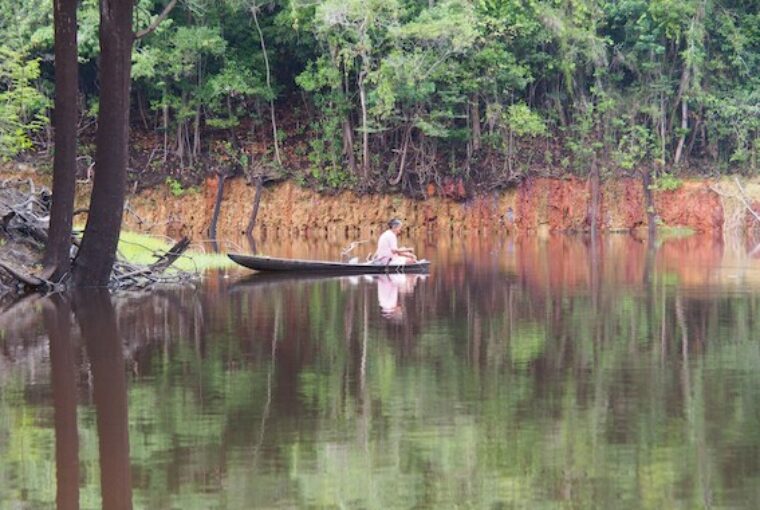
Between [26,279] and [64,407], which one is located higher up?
[26,279]

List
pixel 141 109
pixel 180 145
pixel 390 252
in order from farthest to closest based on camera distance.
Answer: pixel 141 109 < pixel 180 145 < pixel 390 252

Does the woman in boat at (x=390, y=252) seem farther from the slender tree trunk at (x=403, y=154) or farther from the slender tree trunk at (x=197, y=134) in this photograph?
the slender tree trunk at (x=197, y=134)

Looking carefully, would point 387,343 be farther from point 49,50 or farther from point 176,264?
point 49,50

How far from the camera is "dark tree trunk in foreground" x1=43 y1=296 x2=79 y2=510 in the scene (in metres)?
9.08

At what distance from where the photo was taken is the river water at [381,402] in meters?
9.03

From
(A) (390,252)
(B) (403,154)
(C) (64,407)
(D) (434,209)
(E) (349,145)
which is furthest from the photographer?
(D) (434,209)

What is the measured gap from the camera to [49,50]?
46844 millimetres

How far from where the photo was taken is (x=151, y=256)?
28922 mm

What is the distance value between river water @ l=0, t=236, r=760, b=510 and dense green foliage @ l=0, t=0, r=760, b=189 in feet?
85.4

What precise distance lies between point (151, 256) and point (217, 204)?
22055 mm

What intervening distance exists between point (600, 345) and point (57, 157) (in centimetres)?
1116

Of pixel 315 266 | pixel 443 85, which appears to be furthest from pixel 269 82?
pixel 315 266

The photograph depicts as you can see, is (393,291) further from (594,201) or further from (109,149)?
(594,201)

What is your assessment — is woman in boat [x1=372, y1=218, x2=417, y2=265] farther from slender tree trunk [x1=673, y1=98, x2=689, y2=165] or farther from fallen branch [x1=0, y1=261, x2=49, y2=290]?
slender tree trunk [x1=673, y1=98, x2=689, y2=165]
